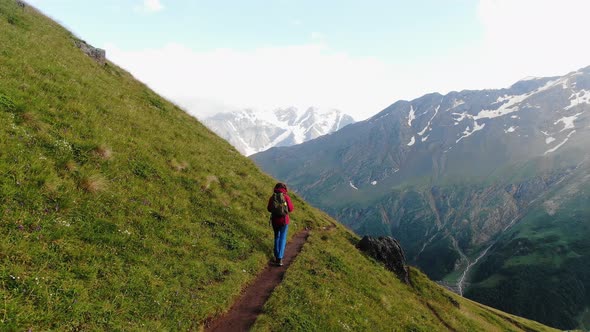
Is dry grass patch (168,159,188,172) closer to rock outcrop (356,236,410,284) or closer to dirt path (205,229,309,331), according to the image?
dirt path (205,229,309,331)

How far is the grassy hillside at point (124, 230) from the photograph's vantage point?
879 centimetres

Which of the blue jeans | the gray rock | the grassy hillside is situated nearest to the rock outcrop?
the grassy hillside

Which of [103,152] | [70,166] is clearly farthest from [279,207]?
[70,166]

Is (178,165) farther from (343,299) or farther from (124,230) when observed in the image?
(343,299)

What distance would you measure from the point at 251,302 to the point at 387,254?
1815 cm

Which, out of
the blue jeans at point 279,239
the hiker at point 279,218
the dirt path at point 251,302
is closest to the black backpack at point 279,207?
the hiker at point 279,218

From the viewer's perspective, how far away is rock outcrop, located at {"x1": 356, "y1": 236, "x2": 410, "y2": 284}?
28.4 m

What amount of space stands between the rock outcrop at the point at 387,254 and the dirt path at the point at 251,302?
1152 cm

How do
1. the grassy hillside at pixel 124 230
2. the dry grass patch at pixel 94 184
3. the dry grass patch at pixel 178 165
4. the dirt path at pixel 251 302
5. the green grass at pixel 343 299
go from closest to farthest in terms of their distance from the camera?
the grassy hillside at pixel 124 230 → the dirt path at pixel 251 302 → the dry grass patch at pixel 94 184 → the green grass at pixel 343 299 → the dry grass patch at pixel 178 165

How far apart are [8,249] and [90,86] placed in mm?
15728

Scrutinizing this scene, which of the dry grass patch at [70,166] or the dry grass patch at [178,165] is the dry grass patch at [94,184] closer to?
the dry grass patch at [70,166]

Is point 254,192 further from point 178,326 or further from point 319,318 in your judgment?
point 178,326

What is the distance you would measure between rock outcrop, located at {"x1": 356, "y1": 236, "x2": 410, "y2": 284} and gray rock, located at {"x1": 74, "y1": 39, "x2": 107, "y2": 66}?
30144 mm

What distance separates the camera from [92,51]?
1294 inches
